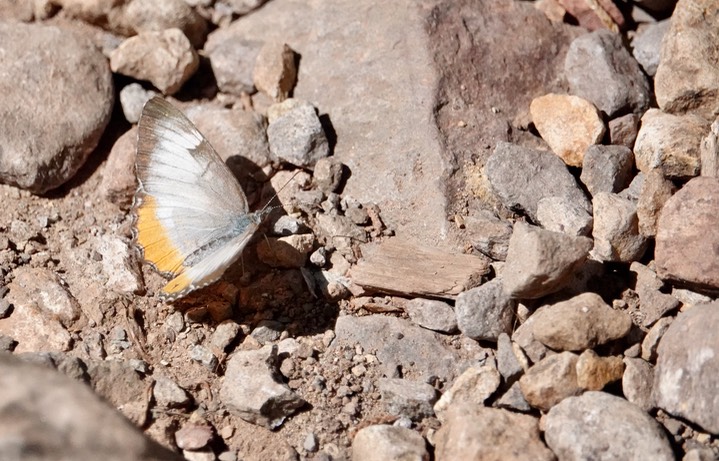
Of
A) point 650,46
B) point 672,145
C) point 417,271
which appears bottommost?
point 417,271

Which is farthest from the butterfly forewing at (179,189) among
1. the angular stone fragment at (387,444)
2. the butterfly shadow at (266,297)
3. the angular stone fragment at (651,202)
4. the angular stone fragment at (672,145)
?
the angular stone fragment at (672,145)

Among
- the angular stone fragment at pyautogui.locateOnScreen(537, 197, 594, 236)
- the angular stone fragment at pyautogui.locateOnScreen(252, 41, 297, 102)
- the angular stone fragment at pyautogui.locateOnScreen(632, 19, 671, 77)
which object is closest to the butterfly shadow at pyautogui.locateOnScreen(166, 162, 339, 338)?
the angular stone fragment at pyautogui.locateOnScreen(252, 41, 297, 102)

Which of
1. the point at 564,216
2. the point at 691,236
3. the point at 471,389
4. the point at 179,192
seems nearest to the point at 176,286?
the point at 179,192

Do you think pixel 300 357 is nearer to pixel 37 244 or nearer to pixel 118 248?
pixel 118 248

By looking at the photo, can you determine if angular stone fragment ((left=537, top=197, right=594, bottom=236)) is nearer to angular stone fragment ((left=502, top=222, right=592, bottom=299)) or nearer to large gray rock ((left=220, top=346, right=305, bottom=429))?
angular stone fragment ((left=502, top=222, right=592, bottom=299))

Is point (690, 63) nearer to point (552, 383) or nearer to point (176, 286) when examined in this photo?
point (552, 383)
